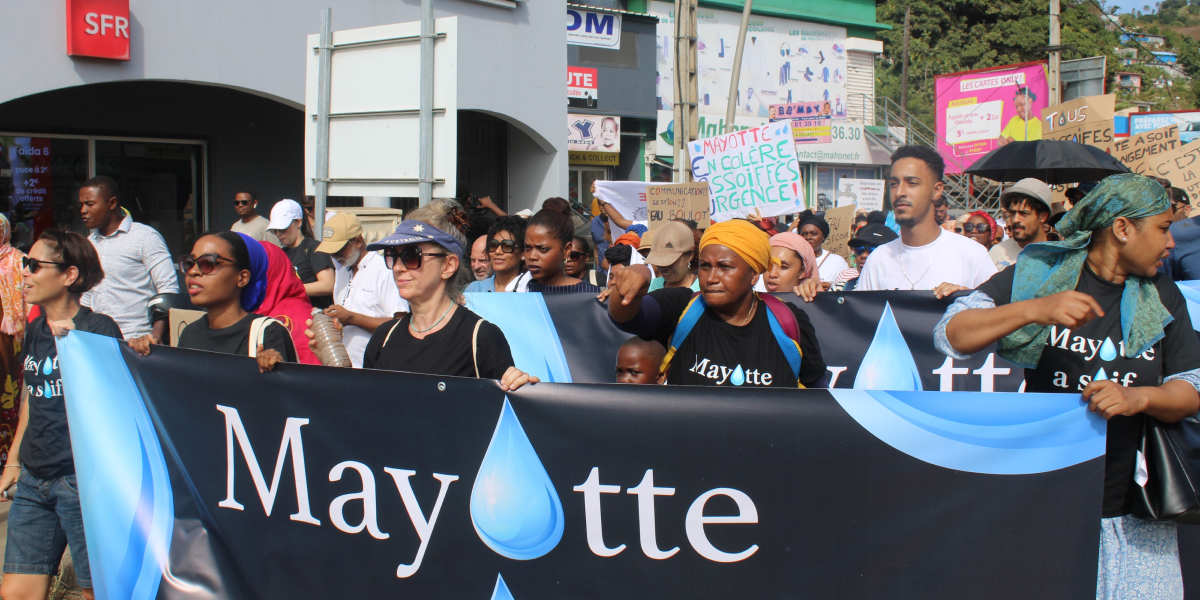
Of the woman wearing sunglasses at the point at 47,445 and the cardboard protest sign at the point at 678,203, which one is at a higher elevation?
→ the cardboard protest sign at the point at 678,203

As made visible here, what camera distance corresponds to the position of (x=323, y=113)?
6254 mm

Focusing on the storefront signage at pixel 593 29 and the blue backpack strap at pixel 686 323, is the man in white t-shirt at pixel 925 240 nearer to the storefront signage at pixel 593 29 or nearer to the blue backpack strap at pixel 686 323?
the blue backpack strap at pixel 686 323

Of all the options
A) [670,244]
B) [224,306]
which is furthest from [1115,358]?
[224,306]

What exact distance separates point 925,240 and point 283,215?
14.8 feet

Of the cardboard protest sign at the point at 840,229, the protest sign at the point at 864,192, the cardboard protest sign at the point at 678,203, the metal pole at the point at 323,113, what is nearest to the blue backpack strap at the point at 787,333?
the metal pole at the point at 323,113

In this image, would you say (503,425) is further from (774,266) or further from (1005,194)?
(1005,194)

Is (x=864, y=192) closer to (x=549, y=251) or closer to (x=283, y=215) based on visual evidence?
(x=283, y=215)

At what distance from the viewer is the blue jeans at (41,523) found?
3508 millimetres

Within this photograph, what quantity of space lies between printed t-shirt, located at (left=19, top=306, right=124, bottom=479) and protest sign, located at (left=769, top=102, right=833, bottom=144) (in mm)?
20370

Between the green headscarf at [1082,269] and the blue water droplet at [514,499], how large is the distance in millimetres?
1427

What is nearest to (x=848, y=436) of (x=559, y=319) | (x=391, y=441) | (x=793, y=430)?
(x=793, y=430)

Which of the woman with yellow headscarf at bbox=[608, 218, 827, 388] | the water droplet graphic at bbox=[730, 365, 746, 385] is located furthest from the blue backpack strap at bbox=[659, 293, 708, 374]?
the water droplet graphic at bbox=[730, 365, 746, 385]

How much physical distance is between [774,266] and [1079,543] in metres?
2.84

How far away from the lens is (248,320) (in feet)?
10.8
